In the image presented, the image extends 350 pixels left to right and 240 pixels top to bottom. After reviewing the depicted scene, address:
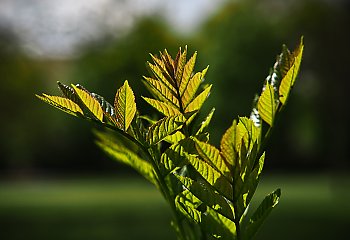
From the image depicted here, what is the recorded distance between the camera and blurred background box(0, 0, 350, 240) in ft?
50.1

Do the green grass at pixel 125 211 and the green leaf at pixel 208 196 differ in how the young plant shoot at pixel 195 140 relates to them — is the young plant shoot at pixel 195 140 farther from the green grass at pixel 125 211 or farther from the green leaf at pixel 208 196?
the green grass at pixel 125 211

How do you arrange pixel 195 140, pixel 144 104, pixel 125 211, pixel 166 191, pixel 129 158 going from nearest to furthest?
pixel 195 140, pixel 166 191, pixel 129 158, pixel 125 211, pixel 144 104

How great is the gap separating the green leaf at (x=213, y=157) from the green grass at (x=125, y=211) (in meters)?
9.37

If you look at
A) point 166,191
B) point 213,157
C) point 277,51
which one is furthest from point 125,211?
point 213,157

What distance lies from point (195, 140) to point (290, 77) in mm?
175

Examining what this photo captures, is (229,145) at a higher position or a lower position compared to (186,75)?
lower

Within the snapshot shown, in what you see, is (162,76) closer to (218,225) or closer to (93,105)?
(93,105)

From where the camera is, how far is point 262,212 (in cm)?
88

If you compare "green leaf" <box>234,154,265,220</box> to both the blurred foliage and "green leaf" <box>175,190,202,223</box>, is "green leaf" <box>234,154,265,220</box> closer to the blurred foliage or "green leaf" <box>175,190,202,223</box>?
"green leaf" <box>175,190,202,223</box>

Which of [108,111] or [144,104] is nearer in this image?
[108,111]

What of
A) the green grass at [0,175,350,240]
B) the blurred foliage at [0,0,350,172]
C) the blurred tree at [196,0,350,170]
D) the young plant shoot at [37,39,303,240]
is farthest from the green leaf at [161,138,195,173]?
the blurred tree at [196,0,350,170]

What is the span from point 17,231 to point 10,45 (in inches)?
210

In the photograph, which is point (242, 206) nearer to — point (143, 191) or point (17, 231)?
point (17, 231)

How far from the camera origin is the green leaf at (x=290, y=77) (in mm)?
902
